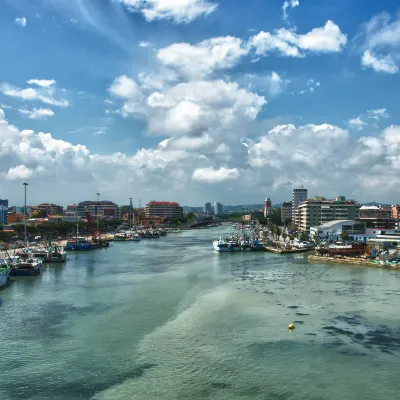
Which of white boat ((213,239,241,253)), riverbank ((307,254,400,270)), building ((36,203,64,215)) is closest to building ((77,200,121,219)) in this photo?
building ((36,203,64,215))

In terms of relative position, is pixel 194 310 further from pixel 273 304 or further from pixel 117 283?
pixel 117 283

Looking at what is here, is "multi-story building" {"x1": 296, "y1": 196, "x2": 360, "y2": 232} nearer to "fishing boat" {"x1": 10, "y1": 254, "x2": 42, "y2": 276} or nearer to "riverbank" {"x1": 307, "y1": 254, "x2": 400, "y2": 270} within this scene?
"riverbank" {"x1": 307, "y1": 254, "x2": 400, "y2": 270}

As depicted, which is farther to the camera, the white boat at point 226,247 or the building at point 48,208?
the building at point 48,208

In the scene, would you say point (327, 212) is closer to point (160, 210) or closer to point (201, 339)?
point (201, 339)

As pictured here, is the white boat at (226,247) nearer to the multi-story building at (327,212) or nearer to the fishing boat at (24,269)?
the fishing boat at (24,269)

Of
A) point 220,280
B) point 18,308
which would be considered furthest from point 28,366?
point 220,280

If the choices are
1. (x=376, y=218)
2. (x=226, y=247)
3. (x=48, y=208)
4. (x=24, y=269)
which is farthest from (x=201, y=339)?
(x=48, y=208)

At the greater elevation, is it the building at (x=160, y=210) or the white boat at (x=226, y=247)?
the building at (x=160, y=210)

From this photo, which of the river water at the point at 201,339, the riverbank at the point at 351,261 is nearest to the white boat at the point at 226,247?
the riverbank at the point at 351,261
